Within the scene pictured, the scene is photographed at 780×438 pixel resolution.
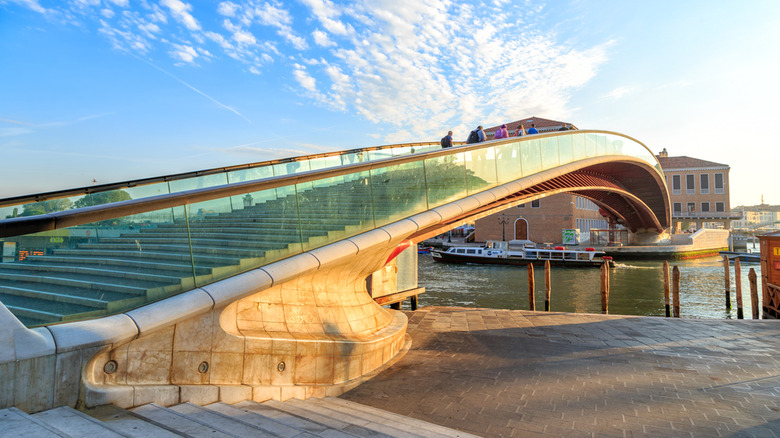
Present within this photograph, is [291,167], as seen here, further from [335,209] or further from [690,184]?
[690,184]

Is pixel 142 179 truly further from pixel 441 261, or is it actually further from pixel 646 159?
pixel 441 261

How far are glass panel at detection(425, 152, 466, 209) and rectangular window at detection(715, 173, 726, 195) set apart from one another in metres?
57.9

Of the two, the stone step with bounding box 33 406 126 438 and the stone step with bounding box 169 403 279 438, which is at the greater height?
the stone step with bounding box 33 406 126 438

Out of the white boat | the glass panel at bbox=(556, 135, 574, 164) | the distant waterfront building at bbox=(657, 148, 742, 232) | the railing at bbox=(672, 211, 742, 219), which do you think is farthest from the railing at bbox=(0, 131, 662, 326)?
the railing at bbox=(672, 211, 742, 219)

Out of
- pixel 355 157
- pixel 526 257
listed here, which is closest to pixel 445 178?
pixel 355 157

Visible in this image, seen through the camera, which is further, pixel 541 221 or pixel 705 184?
pixel 705 184

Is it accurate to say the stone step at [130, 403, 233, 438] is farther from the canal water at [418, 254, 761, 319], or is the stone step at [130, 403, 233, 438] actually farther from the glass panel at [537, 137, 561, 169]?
the canal water at [418, 254, 761, 319]

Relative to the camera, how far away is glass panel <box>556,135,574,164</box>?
13.4 metres

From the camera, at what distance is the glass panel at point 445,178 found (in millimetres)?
8289

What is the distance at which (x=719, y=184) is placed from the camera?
52406 mm

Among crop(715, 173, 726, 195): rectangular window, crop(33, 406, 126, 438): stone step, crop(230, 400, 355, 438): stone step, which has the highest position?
crop(715, 173, 726, 195): rectangular window

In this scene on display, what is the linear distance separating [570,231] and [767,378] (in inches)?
1448

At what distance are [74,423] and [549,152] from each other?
12573 mm

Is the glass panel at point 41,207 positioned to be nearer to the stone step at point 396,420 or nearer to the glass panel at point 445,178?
the stone step at point 396,420
